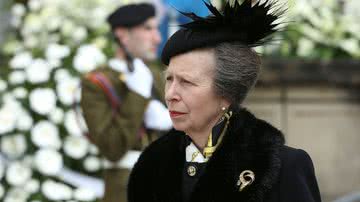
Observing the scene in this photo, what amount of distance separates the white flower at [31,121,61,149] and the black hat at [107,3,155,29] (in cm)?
151

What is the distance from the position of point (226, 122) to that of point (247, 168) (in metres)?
0.20

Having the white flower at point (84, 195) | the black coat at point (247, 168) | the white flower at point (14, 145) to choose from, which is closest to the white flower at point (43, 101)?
the white flower at point (14, 145)

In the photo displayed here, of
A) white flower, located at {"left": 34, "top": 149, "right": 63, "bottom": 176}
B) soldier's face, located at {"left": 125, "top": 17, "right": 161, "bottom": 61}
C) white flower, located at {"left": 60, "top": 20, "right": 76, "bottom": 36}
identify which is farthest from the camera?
white flower, located at {"left": 60, "top": 20, "right": 76, "bottom": 36}

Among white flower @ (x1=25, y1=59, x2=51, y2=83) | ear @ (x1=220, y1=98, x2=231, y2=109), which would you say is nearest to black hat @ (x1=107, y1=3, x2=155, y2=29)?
white flower @ (x1=25, y1=59, x2=51, y2=83)

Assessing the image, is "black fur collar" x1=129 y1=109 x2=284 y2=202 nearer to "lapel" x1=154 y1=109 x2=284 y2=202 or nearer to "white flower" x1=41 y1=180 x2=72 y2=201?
"lapel" x1=154 y1=109 x2=284 y2=202

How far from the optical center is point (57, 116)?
Answer: 722 cm

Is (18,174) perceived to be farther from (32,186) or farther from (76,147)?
(76,147)

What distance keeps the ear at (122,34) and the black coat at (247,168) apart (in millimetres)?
1952

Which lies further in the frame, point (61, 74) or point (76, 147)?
point (61, 74)

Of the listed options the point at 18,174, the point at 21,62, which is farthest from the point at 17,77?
the point at 18,174

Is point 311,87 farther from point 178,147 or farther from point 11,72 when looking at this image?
point 178,147

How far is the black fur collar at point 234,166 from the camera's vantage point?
3.63m

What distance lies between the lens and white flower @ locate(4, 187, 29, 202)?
Answer: 7.18 meters

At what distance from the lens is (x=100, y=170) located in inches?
281
